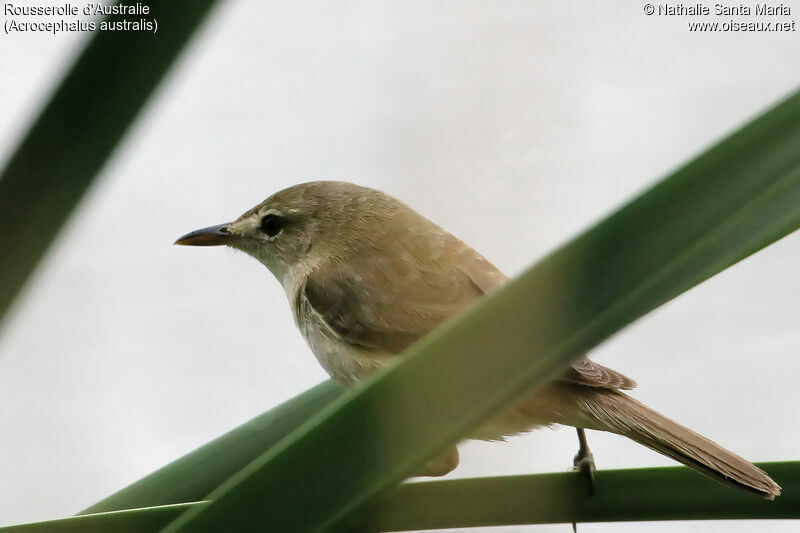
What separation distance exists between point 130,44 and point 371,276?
1112mm

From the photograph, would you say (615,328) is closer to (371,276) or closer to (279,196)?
(371,276)

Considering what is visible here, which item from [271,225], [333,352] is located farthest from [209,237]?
[333,352]

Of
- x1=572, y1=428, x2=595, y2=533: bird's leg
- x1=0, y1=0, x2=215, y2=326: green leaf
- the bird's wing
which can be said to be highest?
the bird's wing

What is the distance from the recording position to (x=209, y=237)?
5.67ft

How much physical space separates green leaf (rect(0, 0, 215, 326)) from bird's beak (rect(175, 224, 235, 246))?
3.81 feet

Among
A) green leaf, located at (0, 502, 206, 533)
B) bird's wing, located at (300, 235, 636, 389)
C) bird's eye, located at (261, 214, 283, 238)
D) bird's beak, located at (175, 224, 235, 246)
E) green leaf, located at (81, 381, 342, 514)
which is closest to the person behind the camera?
green leaf, located at (0, 502, 206, 533)

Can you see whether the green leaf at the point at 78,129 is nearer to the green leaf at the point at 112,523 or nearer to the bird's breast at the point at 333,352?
the green leaf at the point at 112,523

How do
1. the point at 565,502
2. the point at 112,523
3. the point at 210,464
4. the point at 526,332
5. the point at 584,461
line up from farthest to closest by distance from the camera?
the point at 210,464 → the point at 584,461 → the point at 565,502 → the point at 112,523 → the point at 526,332

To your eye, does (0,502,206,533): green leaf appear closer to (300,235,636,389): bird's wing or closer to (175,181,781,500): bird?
(175,181,781,500): bird

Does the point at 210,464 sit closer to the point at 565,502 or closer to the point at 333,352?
the point at 565,502

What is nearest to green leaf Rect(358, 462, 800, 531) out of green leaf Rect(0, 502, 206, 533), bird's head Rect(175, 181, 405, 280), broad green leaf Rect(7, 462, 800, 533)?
broad green leaf Rect(7, 462, 800, 533)

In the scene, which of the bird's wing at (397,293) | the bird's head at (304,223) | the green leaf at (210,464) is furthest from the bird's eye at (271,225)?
the green leaf at (210,464)

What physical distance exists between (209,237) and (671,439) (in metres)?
1.11

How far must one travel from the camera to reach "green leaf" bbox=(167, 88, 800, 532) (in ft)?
1.44
